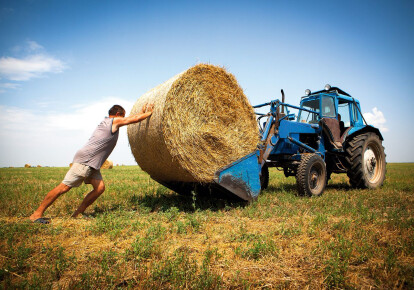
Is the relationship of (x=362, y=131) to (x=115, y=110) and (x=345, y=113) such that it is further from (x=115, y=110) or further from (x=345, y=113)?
(x=115, y=110)

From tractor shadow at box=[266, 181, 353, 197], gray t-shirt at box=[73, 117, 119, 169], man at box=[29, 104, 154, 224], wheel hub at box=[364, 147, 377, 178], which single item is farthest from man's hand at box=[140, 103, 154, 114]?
wheel hub at box=[364, 147, 377, 178]

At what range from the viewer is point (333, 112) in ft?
27.4

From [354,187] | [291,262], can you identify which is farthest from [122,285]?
[354,187]

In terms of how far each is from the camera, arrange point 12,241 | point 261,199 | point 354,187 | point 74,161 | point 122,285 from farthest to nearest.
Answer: point 354,187 < point 261,199 < point 74,161 < point 12,241 < point 122,285

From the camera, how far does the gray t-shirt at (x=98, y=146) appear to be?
15.1ft

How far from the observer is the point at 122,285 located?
8.03ft

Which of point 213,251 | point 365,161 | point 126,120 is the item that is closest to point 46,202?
point 126,120

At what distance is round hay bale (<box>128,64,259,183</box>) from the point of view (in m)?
4.75

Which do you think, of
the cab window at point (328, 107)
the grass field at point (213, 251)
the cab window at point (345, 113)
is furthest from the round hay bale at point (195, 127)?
the cab window at point (345, 113)

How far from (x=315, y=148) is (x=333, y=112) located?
135cm

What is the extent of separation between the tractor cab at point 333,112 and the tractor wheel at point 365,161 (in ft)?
1.38

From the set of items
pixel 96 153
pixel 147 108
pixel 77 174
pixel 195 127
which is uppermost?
pixel 147 108

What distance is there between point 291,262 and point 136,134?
391 centimetres

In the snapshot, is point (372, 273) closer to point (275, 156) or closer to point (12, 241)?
point (12, 241)
